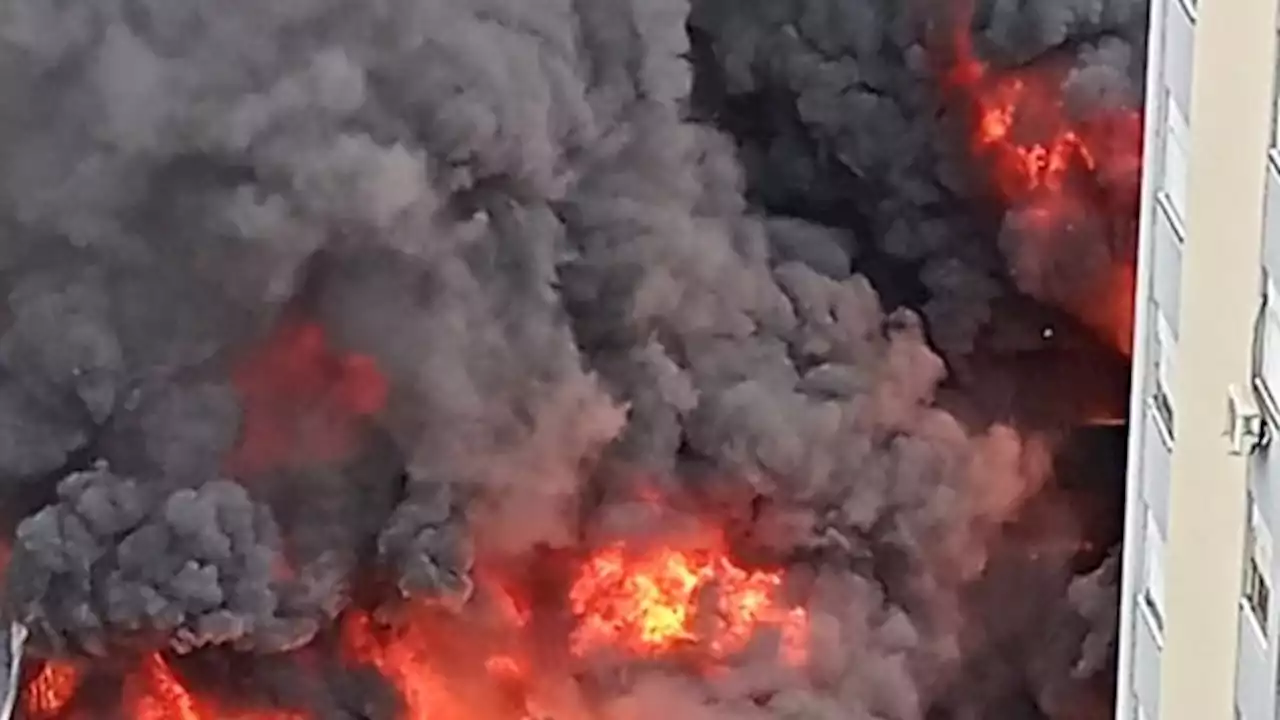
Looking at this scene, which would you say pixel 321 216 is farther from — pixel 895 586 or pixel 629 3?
pixel 895 586

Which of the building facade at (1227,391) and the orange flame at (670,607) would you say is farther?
the orange flame at (670,607)

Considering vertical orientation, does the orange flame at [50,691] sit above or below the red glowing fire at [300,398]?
below

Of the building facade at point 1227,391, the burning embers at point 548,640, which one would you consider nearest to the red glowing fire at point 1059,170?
the building facade at point 1227,391

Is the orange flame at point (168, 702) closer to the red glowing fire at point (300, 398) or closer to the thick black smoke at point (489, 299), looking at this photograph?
the thick black smoke at point (489, 299)

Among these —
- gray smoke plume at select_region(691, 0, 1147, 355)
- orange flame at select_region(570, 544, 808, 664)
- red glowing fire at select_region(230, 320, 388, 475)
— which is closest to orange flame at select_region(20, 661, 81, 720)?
red glowing fire at select_region(230, 320, 388, 475)

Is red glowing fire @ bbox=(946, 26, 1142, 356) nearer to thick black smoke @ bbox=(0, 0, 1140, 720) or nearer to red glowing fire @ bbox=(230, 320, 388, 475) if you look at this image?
thick black smoke @ bbox=(0, 0, 1140, 720)
